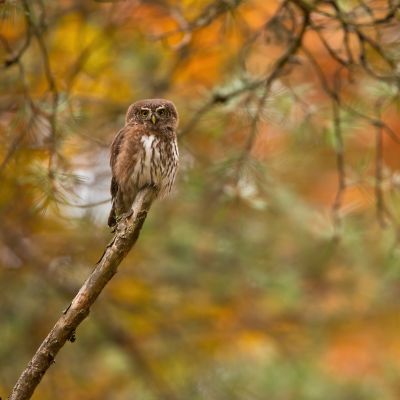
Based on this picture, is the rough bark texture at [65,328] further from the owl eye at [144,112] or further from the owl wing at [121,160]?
the owl eye at [144,112]

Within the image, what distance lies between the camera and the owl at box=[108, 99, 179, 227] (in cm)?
367

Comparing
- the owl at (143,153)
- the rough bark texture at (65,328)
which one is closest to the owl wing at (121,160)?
the owl at (143,153)

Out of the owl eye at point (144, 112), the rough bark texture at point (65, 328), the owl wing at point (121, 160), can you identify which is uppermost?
the owl eye at point (144, 112)

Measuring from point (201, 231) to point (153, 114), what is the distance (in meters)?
2.06

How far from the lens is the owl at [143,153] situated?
3674mm

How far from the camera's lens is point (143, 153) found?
12.2 feet

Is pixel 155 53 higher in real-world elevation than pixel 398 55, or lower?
higher

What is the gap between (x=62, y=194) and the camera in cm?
327

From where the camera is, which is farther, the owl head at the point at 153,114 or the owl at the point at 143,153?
the owl head at the point at 153,114

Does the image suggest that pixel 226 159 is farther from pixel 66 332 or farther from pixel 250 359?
pixel 250 359

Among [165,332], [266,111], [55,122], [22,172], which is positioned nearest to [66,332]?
[55,122]

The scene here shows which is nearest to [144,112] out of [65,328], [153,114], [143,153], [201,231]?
[153,114]

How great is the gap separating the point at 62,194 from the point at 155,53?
2.73 m

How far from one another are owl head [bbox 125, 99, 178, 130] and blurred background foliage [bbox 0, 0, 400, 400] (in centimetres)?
14
